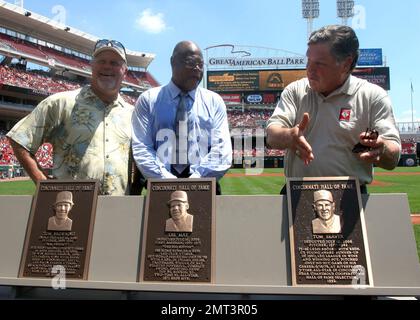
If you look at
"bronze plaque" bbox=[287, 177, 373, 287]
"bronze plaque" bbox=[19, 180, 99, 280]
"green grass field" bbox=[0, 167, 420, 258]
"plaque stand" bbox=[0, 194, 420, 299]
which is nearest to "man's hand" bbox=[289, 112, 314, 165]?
"bronze plaque" bbox=[287, 177, 373, 287]

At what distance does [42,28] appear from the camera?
4506cm

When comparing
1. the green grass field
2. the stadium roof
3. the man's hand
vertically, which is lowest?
the man's hand

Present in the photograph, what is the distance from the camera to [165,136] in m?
2.78

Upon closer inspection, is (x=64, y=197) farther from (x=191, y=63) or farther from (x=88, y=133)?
(x=191, y=63)

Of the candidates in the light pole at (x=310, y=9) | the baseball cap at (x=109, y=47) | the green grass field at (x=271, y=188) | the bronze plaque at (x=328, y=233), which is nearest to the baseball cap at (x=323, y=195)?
the bronze plaque at (x=328, y=233)

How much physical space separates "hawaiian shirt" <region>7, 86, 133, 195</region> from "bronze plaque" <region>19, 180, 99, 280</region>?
1.15 ft

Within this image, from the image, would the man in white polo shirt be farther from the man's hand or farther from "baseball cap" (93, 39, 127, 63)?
"baseball cap" (93, 39, 127, 63)

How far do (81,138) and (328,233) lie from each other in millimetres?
1854

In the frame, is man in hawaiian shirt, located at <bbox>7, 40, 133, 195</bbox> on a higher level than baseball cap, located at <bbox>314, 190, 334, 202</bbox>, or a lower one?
higher

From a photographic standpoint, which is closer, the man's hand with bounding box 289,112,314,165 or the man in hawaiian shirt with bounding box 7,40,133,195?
the man's hand with bounding box 289,112,314,165

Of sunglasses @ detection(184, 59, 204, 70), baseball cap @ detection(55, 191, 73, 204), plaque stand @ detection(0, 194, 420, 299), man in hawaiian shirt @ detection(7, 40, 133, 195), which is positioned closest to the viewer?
plaque stand @ detection(0, 194, 420, 299)

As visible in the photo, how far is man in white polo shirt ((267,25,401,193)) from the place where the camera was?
2307 mm
